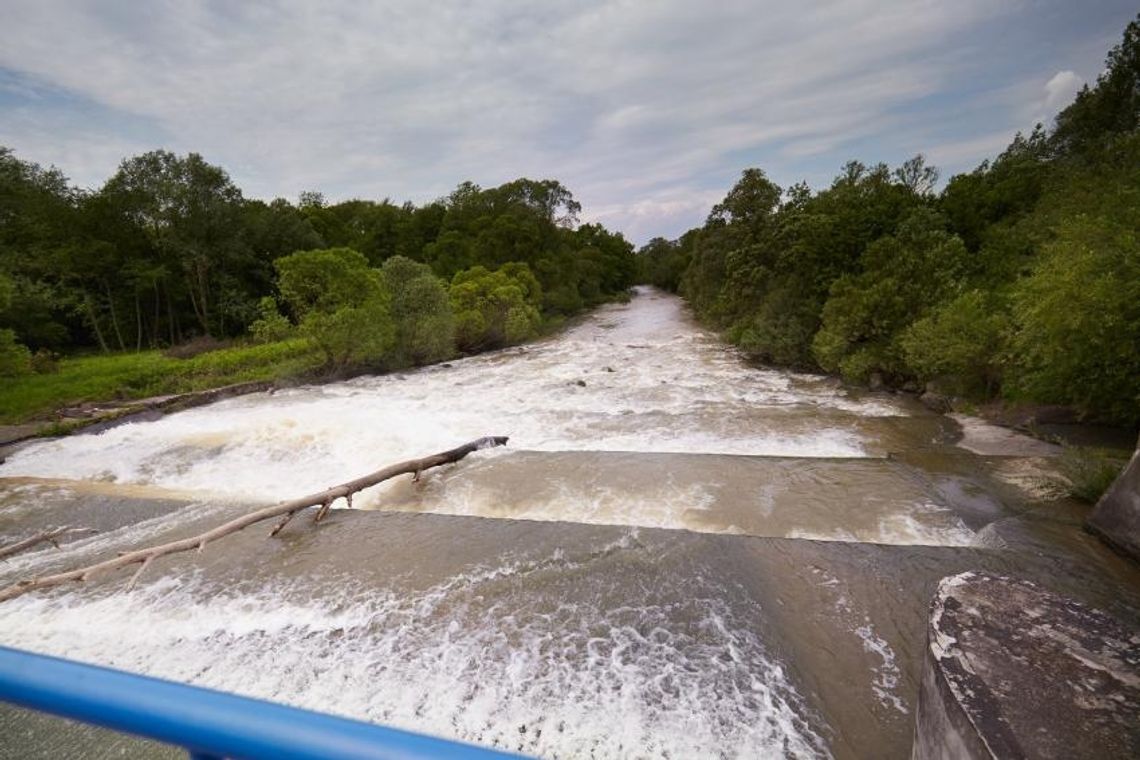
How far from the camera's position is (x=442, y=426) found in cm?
1391

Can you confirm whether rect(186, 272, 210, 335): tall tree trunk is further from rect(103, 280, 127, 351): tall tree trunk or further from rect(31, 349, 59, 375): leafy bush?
rect(31, 349, 59, 375): leafy bush

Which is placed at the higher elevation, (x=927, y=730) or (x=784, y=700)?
(x=927, y=730)

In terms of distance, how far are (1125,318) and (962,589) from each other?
29.3ft

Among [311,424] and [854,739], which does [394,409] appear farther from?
[854,739]

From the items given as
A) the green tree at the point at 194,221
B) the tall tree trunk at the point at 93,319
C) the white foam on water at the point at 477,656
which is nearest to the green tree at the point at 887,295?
the white foam on water at the point at 477,656

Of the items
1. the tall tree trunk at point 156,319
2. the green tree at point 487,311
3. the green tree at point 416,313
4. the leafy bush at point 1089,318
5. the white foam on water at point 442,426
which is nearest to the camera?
the leafy bush at point 1089,318

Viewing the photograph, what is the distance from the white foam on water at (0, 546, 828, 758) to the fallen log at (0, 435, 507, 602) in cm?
54

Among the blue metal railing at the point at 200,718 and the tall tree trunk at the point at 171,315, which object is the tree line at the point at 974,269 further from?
the tall tree trunk at the point at 171,315

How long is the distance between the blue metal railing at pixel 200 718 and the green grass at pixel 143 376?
20706mm

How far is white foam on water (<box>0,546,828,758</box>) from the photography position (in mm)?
4484

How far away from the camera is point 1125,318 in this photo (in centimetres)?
916

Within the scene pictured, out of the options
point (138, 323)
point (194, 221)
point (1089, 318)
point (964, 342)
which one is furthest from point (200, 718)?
point (138, 323)

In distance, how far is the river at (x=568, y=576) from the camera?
15.4ft

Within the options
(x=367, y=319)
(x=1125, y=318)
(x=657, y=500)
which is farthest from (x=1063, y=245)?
(x=367, y=319)
